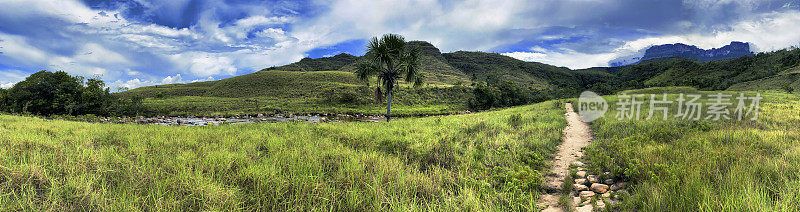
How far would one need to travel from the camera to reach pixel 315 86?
69312 mm

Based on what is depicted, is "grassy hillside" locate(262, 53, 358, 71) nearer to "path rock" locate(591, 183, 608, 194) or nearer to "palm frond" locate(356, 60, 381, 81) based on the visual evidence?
"palm frond" locate(356, 60, 381, 81)

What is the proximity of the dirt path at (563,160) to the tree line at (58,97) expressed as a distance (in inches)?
1657

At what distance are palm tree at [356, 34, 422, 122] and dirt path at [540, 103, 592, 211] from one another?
34.2ft

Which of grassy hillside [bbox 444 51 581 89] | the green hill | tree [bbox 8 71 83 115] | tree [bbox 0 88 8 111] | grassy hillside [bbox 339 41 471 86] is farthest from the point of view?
grassy hillside [bbox 444 51 581 89]

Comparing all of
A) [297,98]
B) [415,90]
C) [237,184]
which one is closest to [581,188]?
[237,184]

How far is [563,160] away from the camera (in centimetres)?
646

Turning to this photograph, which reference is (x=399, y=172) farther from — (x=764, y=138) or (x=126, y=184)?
(x=764, y=138)

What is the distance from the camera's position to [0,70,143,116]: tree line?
2614 centimetres

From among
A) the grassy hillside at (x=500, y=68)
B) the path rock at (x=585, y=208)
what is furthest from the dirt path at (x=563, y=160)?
the grassy hillside at (x=500, y=68)

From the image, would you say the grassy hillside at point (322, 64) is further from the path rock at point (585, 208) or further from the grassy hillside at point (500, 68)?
the path rock at point (585, 208)

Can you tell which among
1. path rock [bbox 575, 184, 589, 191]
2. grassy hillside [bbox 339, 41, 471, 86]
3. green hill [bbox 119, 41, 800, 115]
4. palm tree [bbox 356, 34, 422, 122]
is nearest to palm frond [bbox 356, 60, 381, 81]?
palm tree [bbox 356, 34, 422, 122]

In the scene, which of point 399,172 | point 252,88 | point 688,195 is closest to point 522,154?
point 688,195

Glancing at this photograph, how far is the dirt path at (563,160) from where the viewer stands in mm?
4117

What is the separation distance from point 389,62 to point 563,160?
1334cm
